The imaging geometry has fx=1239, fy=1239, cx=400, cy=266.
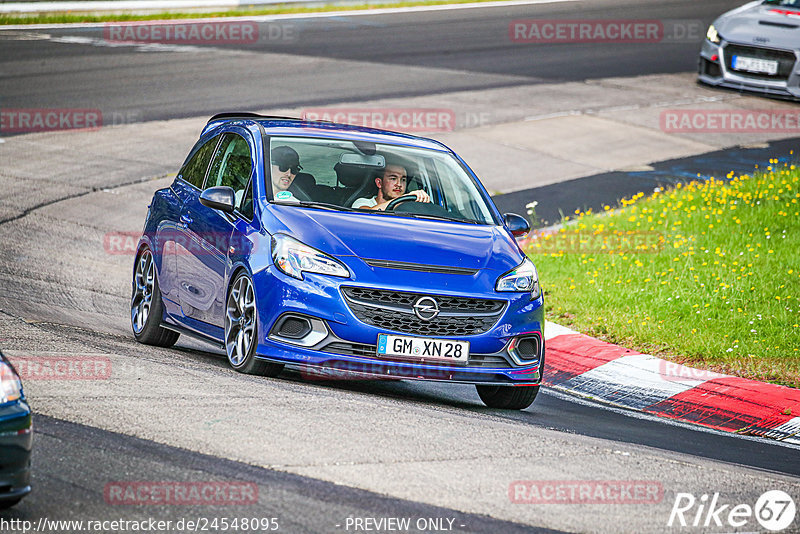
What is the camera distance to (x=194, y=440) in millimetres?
6102

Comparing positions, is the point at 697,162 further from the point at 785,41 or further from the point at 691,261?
the point at 691,261

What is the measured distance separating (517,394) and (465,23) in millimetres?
22902

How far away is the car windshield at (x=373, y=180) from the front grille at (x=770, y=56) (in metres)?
12.9

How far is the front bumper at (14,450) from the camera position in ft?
15.6

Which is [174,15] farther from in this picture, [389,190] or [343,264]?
[343,264]

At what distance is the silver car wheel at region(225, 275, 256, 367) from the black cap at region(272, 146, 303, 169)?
1017 millimetres

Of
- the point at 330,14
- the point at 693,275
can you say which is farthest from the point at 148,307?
the point at 330,14

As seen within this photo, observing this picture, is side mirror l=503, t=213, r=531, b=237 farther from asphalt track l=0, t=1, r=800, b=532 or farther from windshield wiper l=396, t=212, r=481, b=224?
asphalt track l=0, t=1, r=800, b=532

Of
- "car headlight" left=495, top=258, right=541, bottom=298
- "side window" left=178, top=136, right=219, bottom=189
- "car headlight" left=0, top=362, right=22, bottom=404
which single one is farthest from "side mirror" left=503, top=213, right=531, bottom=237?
"car headlight" left=0, top=362, right=22, bottom=404

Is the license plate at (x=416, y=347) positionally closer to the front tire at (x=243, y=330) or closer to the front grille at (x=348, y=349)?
the front grille at (x=348, y=349)

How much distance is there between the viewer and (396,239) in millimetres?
7953

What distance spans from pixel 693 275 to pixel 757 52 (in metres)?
9.97

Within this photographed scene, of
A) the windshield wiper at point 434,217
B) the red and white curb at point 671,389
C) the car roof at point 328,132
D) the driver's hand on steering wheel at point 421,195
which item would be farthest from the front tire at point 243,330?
the red and white curb at point 671,389

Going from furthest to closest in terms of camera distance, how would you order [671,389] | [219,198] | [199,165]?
[199,165], [671,389], [219,198]
